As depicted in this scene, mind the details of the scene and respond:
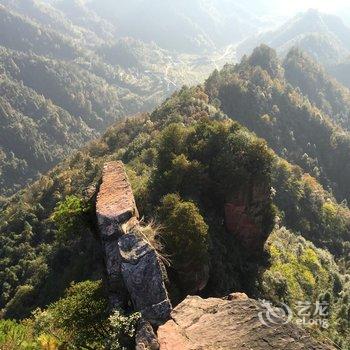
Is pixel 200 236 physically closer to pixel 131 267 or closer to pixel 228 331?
pixel 131 267

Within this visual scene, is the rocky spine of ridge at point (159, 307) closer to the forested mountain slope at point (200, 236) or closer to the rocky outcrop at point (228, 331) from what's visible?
the rocky outcrop at point (228, 331)

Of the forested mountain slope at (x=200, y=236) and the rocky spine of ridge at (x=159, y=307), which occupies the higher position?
the rocky spine of ridge at (x=159, y=307)

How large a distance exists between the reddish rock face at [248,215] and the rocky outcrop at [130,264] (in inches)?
930

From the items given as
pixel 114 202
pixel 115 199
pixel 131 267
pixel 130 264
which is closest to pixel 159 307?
pixel 131 267

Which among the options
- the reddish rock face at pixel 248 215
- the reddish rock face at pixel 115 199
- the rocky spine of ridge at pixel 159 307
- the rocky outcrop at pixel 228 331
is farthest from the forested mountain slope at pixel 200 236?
the rocky outcrop at pixel 228 331

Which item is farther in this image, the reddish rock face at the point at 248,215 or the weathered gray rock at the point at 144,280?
the reddish rock face at the point at 248,215

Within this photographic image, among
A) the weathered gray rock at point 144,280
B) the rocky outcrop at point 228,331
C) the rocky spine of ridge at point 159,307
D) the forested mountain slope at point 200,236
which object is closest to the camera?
the rocky outcrop at point 228,331

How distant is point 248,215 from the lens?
188 feet

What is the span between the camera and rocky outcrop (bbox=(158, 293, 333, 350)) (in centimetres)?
2497

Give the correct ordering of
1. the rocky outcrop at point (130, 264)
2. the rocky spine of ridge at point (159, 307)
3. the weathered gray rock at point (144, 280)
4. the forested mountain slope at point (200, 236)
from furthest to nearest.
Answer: the forested mountain slope at point (200, 236), the rocky outcrop at point (130, 264), the weathered gray rock at point (144, 280), the rocky spine of ridge at point (159, 307)

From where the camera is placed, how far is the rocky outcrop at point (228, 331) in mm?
24969

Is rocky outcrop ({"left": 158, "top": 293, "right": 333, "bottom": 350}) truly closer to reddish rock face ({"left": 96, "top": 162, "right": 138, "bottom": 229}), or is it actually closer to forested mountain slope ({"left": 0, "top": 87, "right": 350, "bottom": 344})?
forested mountain slope ({"left": 0, "top": 87, "right": 350, "bottom": 344})

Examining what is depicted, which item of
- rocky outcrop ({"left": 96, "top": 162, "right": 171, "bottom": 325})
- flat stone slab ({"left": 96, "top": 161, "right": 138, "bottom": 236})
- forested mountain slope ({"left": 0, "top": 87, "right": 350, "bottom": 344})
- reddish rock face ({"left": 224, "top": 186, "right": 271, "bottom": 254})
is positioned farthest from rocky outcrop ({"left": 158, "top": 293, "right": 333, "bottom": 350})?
reddish rock face ({"left": 224, "top": 186, "right": 271, "bottom": 254})

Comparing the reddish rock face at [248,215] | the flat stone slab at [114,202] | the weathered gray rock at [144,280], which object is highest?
the flat stone slab at [114,202]
